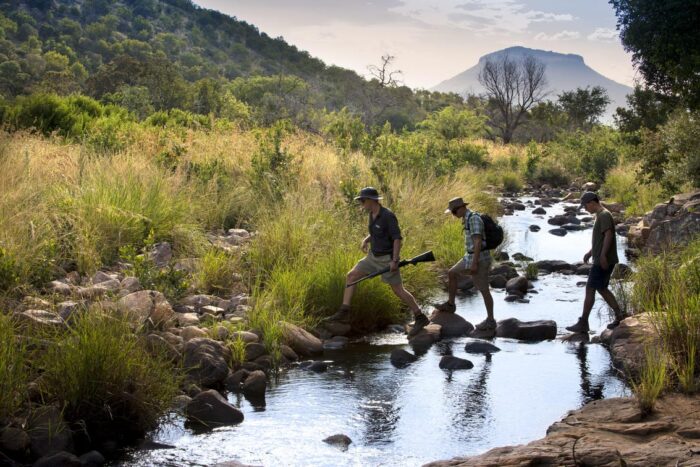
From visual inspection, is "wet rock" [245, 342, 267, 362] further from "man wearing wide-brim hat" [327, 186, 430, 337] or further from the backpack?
the backpack

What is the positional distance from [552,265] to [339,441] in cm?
945

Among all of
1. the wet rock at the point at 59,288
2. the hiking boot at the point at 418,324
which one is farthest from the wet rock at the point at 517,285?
the wet rock at the point at 59,288

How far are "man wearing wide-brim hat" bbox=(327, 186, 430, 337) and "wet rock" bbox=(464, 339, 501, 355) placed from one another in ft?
2.49

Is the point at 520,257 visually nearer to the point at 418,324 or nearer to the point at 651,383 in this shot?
the point at 418,324

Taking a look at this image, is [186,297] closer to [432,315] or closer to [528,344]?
[432,315]

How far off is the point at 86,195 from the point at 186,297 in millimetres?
2623

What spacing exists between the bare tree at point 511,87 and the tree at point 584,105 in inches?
84.4

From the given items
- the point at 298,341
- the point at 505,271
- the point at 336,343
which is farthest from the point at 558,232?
the point at 298,341

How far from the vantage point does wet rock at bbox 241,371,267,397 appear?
301 inches

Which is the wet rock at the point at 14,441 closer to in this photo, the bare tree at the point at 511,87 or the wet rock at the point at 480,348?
the wet rock at the point at 480,348

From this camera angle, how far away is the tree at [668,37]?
16.2m

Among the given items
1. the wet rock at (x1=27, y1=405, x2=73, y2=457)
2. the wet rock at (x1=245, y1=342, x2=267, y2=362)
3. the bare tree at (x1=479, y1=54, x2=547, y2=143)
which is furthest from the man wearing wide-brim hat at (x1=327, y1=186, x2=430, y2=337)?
the bare tree at (x1=479, y1=54, x2=547, y2=143)

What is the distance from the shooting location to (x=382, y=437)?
6660 millimetres

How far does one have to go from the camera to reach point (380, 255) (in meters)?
9.80
